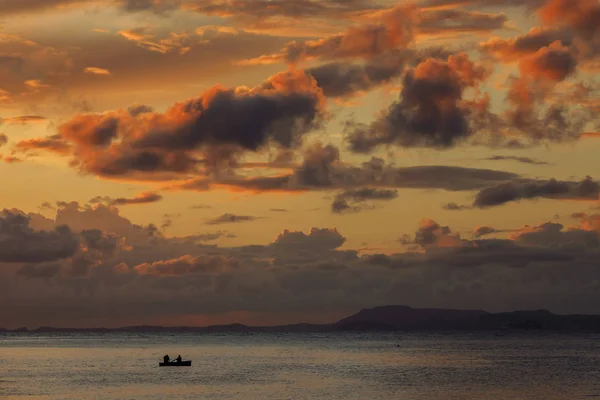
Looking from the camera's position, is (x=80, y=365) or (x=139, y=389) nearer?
(x=139, y=389)

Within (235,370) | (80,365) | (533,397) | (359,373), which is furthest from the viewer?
(80,365)

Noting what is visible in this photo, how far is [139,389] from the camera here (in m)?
125

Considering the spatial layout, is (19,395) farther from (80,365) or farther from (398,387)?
(80,365)

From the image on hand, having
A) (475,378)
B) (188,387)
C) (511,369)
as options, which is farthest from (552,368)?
(188,387)

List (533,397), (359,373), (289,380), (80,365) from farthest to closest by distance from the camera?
(80,365) → (359,373) → (289,380) → (533,397)

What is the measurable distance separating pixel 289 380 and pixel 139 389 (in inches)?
1092

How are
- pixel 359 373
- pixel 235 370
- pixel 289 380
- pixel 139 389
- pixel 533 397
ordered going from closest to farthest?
pixel 533 397 < pixel 139 389 < pixel 289 380 < pixel 359 373 < pixel 235 370

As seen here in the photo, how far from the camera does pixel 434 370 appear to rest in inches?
6752

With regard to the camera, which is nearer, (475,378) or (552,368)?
(475,378)

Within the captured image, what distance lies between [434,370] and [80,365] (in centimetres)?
7751

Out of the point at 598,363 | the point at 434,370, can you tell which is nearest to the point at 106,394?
the point at 434,370

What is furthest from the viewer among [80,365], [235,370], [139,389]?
[80,365]

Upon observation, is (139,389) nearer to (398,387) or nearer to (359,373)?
(398,387)

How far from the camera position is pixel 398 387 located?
431 feet
